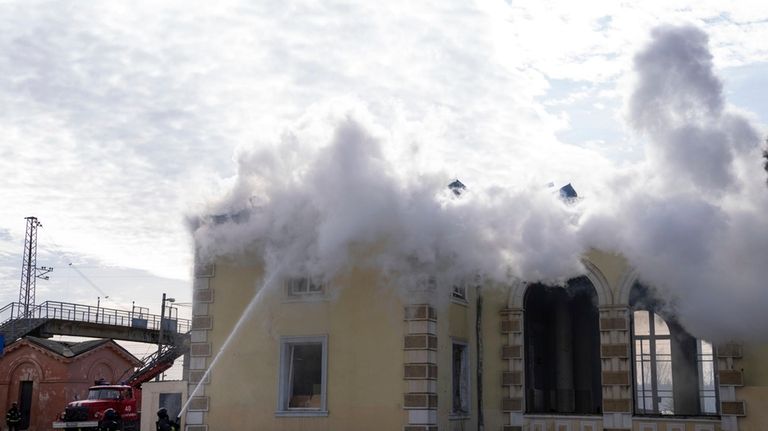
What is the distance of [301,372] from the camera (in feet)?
70.7

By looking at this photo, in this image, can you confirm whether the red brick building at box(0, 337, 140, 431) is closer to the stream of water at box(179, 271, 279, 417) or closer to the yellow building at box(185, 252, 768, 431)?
the stream of water at box(179, 271, 279, 417)

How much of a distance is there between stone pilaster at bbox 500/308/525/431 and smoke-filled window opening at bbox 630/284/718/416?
2.76 metres

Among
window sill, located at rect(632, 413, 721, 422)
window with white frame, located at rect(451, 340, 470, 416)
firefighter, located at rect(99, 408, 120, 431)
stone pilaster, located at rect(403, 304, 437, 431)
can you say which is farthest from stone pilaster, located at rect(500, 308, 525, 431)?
firefighter, located at rect(99, 408, 120, 431)

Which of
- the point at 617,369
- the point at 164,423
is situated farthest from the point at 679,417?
the point at 164,423

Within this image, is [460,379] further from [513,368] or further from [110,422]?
[110,422]

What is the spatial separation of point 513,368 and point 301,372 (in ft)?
17.1

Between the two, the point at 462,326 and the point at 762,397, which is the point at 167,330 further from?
the point at 762,397

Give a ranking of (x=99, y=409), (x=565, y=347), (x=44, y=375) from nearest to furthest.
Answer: (x=565, y=347) < (x=99, y=409) < (x=44, y=375)

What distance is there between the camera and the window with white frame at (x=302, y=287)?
2155 cm

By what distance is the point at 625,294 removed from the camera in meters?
21.0

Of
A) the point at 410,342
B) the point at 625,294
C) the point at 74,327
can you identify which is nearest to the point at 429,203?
the point at 410,342

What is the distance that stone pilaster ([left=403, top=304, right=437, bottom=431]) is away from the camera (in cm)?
1986

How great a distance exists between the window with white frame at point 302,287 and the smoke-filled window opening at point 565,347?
601cm

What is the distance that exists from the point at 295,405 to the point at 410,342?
3402 millimetres
